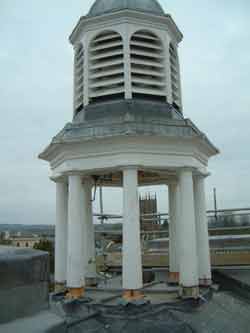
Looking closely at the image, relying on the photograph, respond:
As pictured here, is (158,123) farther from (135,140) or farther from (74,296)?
(74,296)

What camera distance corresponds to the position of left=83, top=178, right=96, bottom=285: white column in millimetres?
15461

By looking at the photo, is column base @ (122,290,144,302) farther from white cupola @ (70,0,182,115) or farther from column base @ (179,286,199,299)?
white cupola @ (70,0,182,115)

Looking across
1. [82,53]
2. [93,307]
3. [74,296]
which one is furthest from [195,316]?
[82,53]

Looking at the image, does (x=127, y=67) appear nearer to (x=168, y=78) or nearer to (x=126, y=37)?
(x=126, y=37)

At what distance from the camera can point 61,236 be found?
14516 mm

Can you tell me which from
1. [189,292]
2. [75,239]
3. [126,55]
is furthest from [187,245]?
[126,55]

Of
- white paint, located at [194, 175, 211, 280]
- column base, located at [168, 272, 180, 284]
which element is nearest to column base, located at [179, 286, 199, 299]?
white paint, located at [194, 175, 211, 280]

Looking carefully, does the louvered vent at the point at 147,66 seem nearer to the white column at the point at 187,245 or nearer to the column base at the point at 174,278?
the white column at the point at 187,245

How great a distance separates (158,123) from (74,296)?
6.91 meters

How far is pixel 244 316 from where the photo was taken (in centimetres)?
1170

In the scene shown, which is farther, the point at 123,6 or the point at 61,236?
the point at 123,6

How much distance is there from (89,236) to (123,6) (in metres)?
10.3

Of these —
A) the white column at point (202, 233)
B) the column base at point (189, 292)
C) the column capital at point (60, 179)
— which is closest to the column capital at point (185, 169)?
the white column at point (202, 233)

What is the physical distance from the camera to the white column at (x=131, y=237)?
37.3 ft
